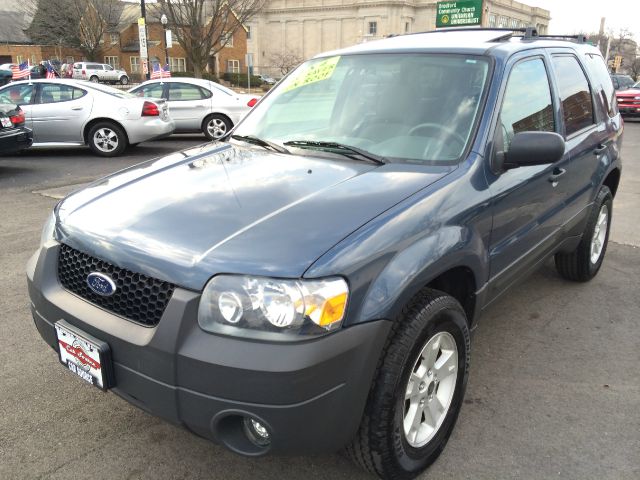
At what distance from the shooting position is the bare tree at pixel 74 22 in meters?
50.0

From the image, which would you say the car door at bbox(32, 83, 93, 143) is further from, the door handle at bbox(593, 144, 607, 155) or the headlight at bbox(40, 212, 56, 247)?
the door handle at bbox(593, 144, 607, 155)

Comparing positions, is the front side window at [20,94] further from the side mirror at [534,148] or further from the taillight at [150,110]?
the side mirror at [534,148]

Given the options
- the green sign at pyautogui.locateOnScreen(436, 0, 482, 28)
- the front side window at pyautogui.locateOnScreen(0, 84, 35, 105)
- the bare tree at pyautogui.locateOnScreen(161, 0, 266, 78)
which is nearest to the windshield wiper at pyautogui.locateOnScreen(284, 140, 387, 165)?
the front side window at pyautogui.locateOnScreen(0, 84, 35, 105)

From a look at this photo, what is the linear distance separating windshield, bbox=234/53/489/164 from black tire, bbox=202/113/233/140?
9517 millimetres

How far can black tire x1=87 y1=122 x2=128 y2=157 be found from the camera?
34.9ft

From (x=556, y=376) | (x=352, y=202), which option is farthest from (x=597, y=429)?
(x=352, y=202)

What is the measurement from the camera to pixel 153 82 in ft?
41.3

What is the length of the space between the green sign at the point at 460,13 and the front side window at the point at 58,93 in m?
35.6

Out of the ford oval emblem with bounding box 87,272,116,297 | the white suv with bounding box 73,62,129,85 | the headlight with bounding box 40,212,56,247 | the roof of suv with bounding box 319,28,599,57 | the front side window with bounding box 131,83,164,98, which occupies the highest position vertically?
the white suv with bounding box 73,62,129,85

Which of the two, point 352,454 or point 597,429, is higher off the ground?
point 352,454

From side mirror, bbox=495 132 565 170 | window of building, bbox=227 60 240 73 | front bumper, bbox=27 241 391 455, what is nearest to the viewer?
front bumper, bbox=27 241 391 455

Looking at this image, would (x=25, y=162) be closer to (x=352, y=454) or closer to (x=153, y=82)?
(x=153, y=82)

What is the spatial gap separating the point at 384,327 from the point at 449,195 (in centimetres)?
75

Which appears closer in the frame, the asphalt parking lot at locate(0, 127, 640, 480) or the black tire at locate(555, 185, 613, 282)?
the asphalt parking lot at locate(0, 127, 640, 480)
